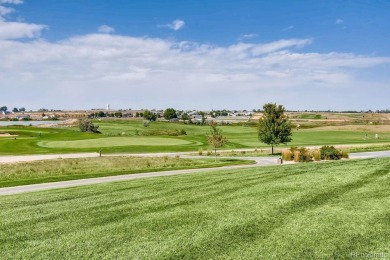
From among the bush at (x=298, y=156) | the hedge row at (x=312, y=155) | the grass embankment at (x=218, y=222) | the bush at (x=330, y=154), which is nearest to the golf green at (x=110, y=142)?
the bush at (x=298, y=156)

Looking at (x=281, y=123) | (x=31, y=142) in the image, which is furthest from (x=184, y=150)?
(x=31, y=142)

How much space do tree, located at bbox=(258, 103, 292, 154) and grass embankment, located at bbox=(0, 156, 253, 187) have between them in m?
21.3

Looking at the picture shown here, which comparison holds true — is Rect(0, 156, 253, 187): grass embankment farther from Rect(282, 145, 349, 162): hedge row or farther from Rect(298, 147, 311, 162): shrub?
Rect(298, 147, 311, 162): shrub

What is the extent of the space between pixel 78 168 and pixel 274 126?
113ft

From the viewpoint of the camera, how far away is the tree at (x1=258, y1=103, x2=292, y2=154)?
197 ft

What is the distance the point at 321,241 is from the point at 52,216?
30.2ft

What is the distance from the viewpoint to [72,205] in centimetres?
1491

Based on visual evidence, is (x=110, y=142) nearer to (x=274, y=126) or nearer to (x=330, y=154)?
(x=274, y=126)

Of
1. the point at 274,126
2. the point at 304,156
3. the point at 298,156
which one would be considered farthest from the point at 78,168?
the point at 274,126

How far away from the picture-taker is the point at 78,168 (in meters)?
37.7

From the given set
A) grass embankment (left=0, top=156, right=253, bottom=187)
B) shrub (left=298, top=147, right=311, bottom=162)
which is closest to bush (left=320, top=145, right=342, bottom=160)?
shrub (left=298, top=147, right=311, bottom=162)

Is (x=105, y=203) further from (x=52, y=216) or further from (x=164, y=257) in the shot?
(x=164, y=257)

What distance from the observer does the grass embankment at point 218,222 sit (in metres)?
8.98

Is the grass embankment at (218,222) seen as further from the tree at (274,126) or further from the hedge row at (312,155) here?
the tree at (274,126)
